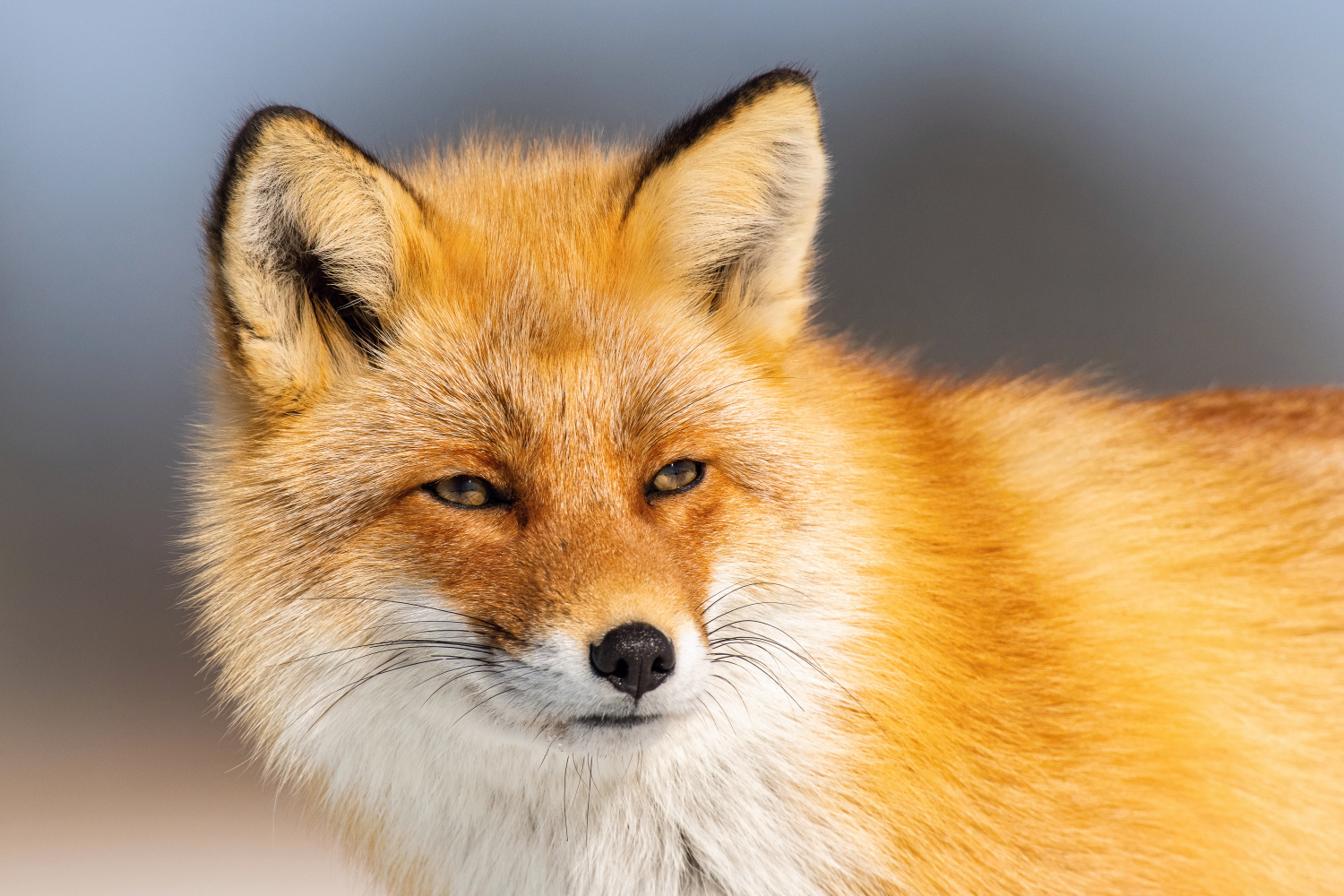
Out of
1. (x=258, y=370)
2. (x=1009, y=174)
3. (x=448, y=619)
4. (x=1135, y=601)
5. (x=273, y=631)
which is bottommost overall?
(x=273, y=631)

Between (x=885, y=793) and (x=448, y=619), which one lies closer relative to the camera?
(x=448, y=619)

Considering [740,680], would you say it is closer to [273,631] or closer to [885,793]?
[885,793]

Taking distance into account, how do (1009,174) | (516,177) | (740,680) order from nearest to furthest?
(740,680)
(516,177)
(1009,174)

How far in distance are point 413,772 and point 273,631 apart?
1.08 ft

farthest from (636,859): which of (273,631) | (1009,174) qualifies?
(1009,174)

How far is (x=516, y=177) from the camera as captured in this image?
7.30 ft

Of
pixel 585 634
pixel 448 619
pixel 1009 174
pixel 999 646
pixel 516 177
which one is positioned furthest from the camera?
pixel 1009 174

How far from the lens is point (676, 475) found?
1862mm

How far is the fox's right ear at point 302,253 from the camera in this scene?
5.91ft

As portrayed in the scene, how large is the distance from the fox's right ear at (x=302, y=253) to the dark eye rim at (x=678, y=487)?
0.54m

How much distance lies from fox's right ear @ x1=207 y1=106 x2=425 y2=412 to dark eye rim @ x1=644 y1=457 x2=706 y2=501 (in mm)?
539

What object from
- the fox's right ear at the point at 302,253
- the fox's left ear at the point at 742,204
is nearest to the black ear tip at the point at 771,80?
the fox's left ear at the point at 742,204

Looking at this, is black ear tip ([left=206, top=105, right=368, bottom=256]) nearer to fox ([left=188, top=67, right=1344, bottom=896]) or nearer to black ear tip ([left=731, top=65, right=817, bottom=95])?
fox ([left=188, top=67, right=1344, bottom=896])

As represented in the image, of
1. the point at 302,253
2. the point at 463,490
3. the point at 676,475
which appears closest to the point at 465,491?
the point at 463,490
